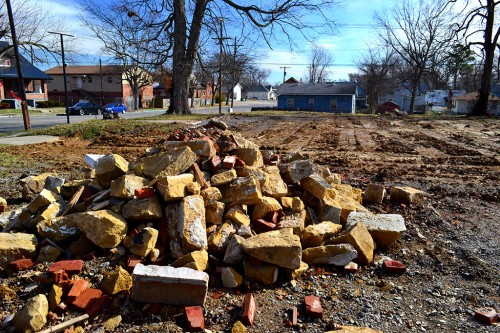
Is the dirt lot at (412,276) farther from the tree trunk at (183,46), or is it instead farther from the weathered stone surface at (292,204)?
the tree trunk at (183,46)

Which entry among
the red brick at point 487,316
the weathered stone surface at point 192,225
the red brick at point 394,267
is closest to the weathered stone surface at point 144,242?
the weathered stone surface at point 192,225

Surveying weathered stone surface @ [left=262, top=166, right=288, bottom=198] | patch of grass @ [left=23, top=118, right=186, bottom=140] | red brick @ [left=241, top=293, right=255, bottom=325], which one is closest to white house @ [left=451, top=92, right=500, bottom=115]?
patch of grass @ [left=23, top=118, right=186, bottom=140]

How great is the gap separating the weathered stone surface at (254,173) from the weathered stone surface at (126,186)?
1.23 m

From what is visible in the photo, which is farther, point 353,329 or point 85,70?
point 85,70

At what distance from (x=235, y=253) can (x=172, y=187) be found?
38.5 inches

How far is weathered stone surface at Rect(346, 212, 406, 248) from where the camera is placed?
4246mm

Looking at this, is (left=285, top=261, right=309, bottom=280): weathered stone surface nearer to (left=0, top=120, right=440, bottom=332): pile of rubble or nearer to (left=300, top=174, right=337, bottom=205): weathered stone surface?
(left=0, top=120, right=440, bottom=332): pile of rubble

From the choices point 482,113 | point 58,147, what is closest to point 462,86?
point 482,113

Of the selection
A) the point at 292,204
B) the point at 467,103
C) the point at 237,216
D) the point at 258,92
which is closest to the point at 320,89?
the point at 467,103

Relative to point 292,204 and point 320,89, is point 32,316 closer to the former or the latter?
point 292,204

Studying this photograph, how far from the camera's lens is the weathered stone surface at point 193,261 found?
3.32m

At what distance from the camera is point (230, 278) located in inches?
133

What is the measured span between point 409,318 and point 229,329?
1.52 meters

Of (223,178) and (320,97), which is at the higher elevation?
(320,97)
